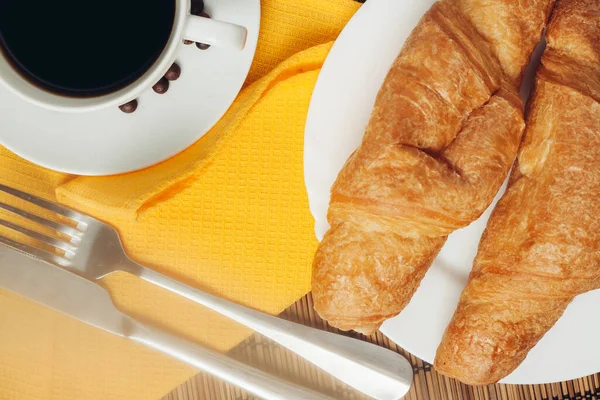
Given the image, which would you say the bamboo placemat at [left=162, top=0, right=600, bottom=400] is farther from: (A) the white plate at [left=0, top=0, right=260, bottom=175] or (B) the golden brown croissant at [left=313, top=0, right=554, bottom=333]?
(A) the white plate at [left=0, top=0, right=260, bottom=175]

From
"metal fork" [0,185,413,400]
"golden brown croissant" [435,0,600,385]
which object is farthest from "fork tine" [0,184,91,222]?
"golden brown croissant" [435,0,600,385]

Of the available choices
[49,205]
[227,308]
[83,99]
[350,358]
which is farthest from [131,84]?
[350,358]

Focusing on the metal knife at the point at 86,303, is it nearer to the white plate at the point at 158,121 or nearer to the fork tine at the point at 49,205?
the fork tine at the point at 49,205

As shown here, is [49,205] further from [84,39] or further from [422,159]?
[422,159]

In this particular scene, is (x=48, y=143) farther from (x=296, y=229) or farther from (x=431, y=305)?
(x=431, y=305)

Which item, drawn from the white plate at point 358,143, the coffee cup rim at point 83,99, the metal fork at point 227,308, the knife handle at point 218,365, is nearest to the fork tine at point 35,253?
the metal fork at point 227,308

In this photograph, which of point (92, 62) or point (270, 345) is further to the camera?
point (270, 345)

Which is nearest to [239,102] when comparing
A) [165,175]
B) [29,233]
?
[165,175]
